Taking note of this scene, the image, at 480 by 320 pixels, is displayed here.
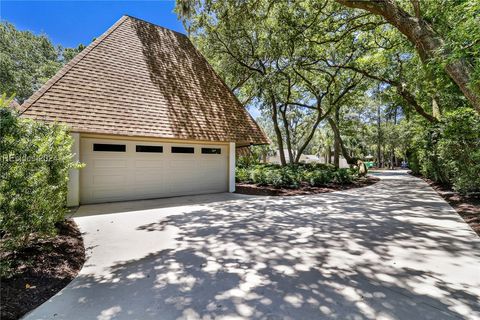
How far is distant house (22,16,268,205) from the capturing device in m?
7.72

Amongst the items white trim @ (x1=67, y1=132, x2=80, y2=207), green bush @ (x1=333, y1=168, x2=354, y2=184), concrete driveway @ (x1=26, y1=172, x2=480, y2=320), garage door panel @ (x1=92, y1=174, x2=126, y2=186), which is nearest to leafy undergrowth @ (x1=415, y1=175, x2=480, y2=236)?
concrete driveway @ (x1=26, y1=172, x2=480, y2=320)

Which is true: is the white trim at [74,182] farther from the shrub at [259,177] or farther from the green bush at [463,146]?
the green bush at [463,146]

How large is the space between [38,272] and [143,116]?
20.2ft

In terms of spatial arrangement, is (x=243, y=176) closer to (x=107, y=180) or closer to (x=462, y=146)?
(x=107, y=180)

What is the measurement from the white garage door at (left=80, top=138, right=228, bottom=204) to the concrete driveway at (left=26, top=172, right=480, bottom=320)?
179 cm

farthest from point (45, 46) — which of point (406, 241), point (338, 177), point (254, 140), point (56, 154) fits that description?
point (406, 241)

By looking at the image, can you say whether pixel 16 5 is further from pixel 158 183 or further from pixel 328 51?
pixel 328 51

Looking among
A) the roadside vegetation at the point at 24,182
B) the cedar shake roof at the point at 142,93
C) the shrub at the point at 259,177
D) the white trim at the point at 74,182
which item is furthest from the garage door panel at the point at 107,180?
the shrub at the point at 259,177

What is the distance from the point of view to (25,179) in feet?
10.6

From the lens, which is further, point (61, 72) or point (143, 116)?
point (143, 116)

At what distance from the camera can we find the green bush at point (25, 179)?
2.88m

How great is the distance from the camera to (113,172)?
27.8 ft

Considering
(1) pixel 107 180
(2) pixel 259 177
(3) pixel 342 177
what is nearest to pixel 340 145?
(3) pixel 342 177

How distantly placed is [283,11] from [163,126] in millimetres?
6961
